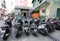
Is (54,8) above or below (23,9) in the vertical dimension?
below

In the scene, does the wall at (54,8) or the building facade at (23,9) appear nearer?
the wall at (54,8)

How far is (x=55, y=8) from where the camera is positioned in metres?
15.1

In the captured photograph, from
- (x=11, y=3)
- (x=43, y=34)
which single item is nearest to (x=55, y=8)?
(x=43, y=34)

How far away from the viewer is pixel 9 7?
30781 millimetres

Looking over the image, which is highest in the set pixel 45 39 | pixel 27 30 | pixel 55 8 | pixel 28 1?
pixel 28 1

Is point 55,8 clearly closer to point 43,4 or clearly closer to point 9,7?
point 43,4

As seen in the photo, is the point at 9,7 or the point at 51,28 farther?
the point at 9,7

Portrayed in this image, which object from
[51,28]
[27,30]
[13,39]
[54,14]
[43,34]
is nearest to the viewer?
[13,39]

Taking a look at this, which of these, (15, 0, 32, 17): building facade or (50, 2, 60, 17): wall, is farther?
(15, 0, 32, 17): building facade

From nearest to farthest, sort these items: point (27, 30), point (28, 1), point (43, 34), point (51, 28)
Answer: point (27, 30)
point (43, 34)
point (51, 28)
point (28, 1)

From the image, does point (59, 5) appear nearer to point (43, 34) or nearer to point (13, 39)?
point (43, 34)

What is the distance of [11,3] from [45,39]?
80.8 feet

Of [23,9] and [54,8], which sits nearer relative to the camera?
[54,8]

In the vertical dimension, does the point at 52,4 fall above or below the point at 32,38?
above
